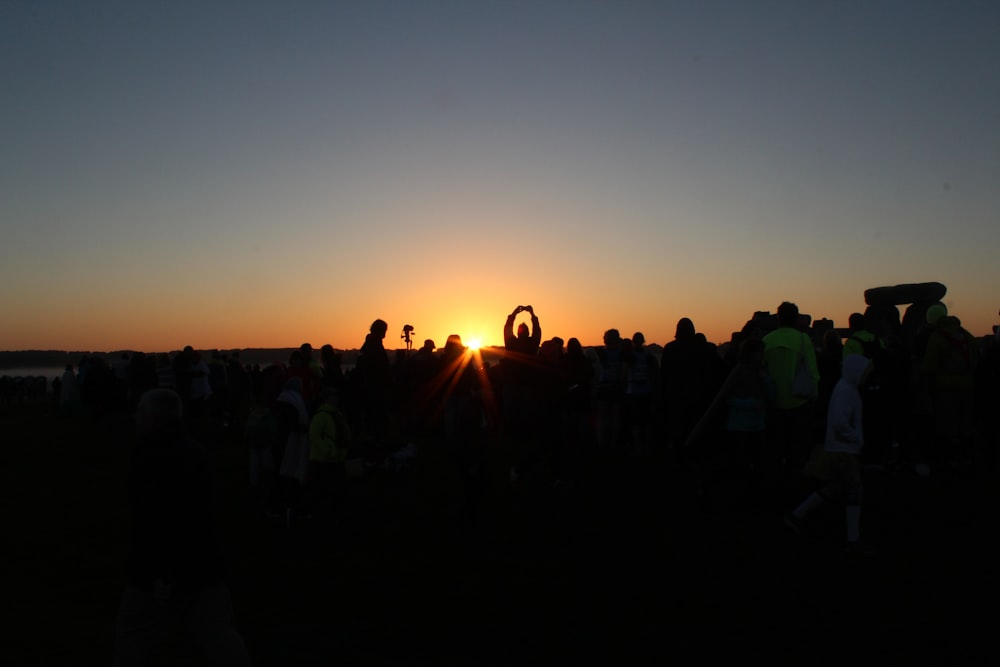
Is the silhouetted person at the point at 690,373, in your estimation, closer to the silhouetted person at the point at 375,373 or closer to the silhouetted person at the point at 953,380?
the silhouetted person at the point at 953,380

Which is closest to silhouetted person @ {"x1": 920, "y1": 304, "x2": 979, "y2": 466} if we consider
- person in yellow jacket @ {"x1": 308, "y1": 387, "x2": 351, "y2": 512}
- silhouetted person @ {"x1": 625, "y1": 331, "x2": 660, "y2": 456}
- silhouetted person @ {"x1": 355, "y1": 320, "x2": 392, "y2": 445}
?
silhouetted person @ {"x1": 625, "y1": 331, "x2": 660, "y2": 456}

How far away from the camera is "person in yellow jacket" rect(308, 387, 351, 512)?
32.4ft

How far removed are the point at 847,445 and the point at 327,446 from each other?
17.5ft

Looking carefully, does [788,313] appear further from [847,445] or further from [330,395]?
[330,395]

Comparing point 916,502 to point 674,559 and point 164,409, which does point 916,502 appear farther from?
point 164,409

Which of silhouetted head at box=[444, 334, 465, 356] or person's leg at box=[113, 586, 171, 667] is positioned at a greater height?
silhouetted head at box=[444, 334, 465, 356]

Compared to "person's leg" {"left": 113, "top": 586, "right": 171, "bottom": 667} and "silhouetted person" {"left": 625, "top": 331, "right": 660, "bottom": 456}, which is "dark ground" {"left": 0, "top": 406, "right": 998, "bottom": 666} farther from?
"silhouetted person" {"left": 625, "top": 331, "right": 660, "bottom": 456}

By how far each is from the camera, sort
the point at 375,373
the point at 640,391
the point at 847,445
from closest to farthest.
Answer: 1. the point at 847,445
2. the point at 375,373
3. the point at 640,391

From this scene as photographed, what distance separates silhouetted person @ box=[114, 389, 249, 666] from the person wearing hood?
19.0ft

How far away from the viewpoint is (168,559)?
430 centimetres

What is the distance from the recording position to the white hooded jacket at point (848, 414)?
8.15 m

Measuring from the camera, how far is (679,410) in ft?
39.8

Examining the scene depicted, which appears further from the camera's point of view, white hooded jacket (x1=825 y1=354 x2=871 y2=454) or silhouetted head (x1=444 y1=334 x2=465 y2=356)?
silhouetted head (x1=444 y1=334 x2=465 y2=356)

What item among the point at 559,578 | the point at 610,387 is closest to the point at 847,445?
the point at 559,578
